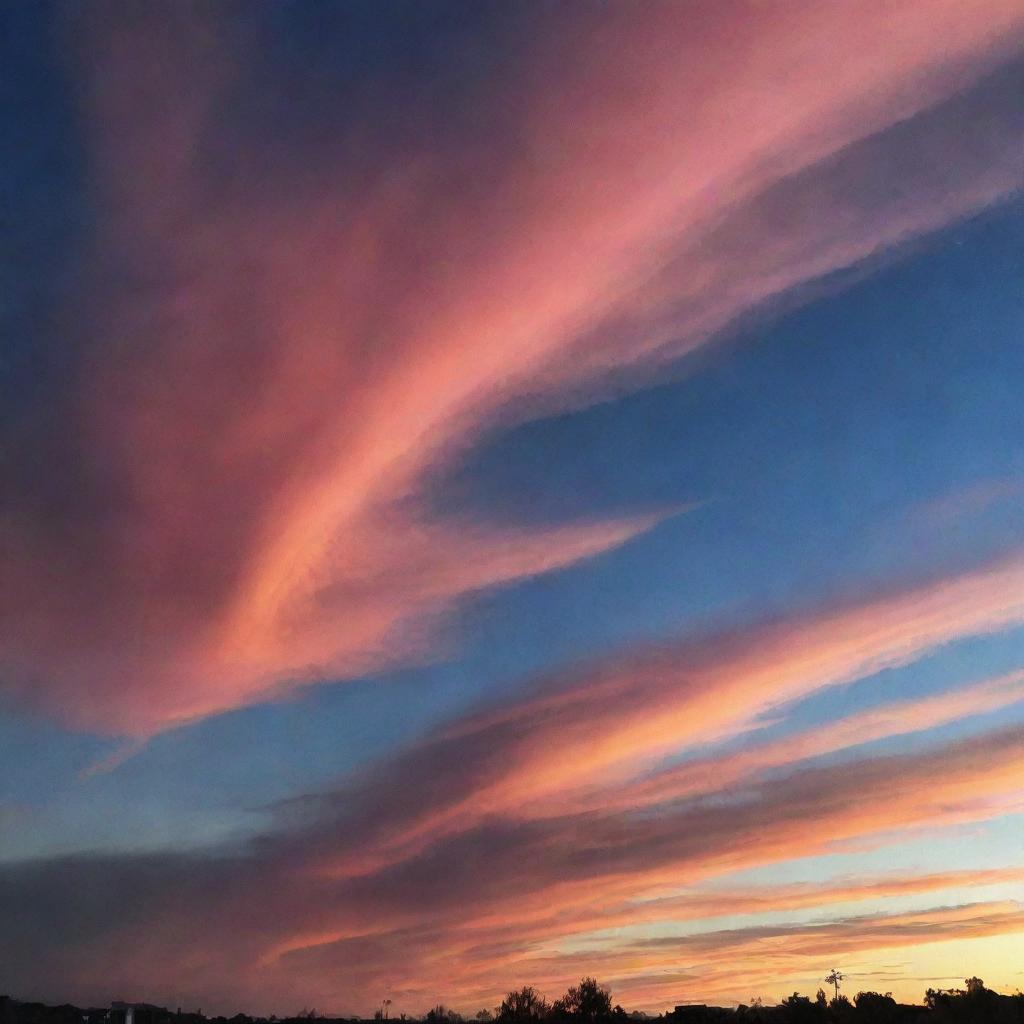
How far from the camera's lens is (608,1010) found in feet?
367

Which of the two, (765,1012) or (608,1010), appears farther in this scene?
(608,1010)

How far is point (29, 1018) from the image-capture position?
13400cm

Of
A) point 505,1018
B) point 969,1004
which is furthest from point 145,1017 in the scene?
point 969,1004

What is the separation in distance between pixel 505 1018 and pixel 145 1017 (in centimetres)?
4418

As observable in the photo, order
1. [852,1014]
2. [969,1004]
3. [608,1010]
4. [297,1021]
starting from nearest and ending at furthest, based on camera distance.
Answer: [969,1004] < [852,1014] < [608,1010] < [297,1021]

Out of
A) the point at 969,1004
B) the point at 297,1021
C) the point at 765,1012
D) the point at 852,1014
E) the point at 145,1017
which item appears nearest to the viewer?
the point at 969,1004

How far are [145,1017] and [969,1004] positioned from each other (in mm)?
92312

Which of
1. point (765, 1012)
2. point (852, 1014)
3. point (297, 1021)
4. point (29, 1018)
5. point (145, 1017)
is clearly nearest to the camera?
point (852, 1014)

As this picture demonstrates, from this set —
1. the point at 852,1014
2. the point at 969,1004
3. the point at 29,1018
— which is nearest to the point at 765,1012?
the point at 852,1014

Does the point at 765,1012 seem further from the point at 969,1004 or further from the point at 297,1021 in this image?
the point at 297,1021

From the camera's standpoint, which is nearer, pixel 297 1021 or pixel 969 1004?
pixel 969 1004

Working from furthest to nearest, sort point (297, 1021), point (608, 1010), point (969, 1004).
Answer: point (297, 1021) < point (608, 1010) < point (969, 1004)

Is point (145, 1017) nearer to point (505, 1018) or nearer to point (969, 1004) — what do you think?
point (505, 1018)

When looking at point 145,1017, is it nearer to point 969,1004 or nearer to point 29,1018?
point 29,1018
